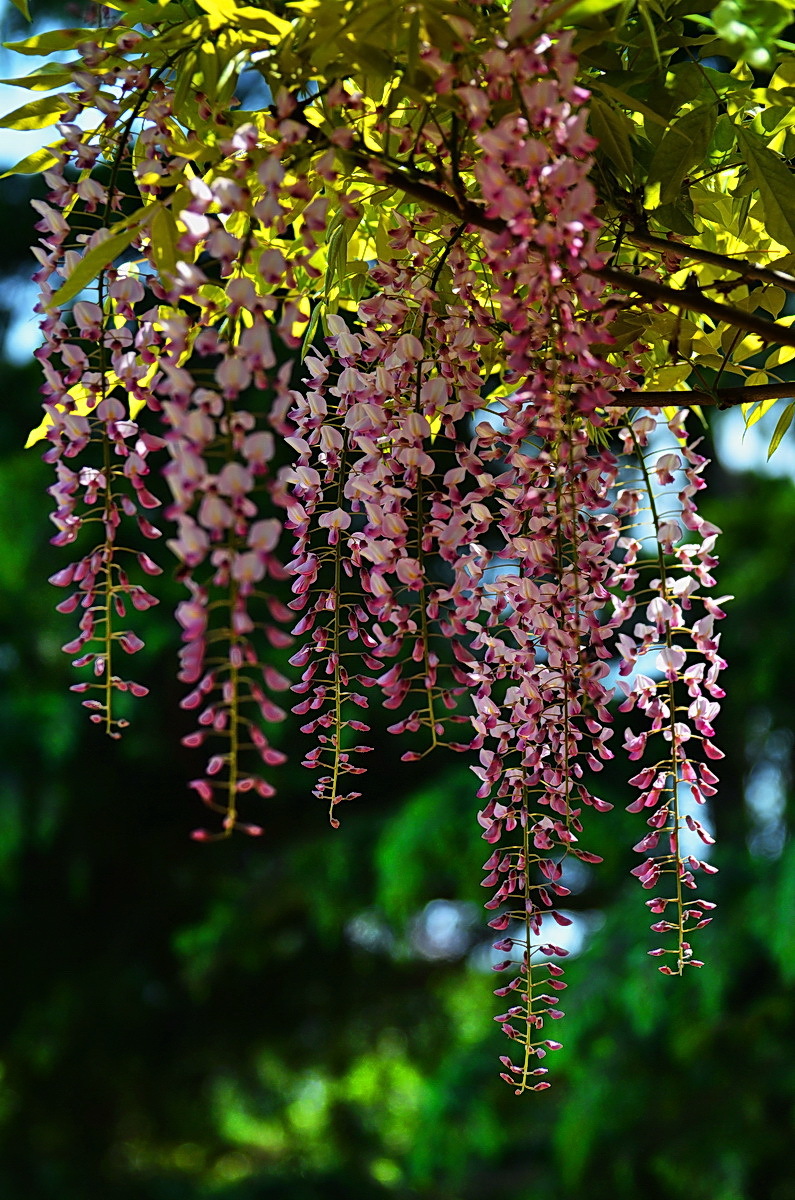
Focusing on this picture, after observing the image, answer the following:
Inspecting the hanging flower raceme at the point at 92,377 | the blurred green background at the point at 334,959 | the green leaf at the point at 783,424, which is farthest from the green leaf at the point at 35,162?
the blurred green background at the point at 334,959

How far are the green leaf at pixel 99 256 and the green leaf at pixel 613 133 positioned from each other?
178mm

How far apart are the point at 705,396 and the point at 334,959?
3.55m

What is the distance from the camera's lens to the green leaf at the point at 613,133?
1.65 ft

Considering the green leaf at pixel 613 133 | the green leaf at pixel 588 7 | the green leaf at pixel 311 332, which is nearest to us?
the green leaf at pixel 588 7

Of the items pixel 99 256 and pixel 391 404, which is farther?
pixel 391 404

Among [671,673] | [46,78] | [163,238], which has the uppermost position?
[46,78]

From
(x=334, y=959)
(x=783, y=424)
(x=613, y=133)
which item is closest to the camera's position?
(x=613, y=133)

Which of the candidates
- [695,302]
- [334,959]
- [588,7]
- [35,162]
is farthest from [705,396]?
[334,959]

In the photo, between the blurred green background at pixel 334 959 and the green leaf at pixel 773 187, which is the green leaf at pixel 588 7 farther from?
the blurred green background at pixel 334 959

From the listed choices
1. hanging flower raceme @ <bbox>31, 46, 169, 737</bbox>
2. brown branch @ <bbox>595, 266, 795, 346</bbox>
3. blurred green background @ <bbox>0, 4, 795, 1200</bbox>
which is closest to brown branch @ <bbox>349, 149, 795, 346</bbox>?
brown branch @ <bbox>595, 266, 795, 346</bbox>

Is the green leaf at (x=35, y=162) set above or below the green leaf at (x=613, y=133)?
above

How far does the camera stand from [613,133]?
51 centimetres

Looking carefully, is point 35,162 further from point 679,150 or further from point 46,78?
point 679,150

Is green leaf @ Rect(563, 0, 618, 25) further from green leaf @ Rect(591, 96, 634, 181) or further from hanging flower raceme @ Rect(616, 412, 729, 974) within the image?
hanging flower raceme @ Rect(616, 412, 729, 974)
